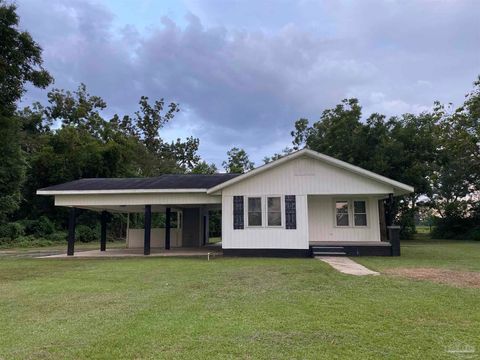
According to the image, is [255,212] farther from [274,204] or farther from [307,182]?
[307,182]

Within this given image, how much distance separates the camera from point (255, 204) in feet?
50.7

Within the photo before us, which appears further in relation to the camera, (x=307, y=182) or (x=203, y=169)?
(x=203, y=169)

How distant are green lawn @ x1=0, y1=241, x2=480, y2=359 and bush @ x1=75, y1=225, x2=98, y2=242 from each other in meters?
20.1

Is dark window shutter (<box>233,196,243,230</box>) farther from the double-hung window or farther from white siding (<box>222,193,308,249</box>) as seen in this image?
the double-hung window

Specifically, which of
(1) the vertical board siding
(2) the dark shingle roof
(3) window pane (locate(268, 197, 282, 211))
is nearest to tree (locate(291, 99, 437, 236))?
(2) the dark shingle roof

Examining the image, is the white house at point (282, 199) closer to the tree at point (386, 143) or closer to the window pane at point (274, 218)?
the window pane at point (274, 218)

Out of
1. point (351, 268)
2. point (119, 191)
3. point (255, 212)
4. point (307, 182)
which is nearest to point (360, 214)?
point (307, 182)

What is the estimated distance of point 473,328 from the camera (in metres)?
5.14

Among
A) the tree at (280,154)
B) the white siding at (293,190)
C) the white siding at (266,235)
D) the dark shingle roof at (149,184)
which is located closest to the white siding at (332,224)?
the white siding at (293,190)

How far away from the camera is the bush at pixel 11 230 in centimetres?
2531

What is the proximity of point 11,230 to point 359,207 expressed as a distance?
21399 millimetres

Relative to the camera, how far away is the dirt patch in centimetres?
873

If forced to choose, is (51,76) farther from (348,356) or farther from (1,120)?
(348,356)

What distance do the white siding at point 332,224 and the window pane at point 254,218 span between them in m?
2.72
